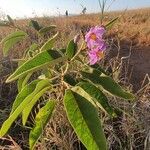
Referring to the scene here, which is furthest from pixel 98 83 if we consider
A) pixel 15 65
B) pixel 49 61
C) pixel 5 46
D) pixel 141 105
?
pixel 15 65

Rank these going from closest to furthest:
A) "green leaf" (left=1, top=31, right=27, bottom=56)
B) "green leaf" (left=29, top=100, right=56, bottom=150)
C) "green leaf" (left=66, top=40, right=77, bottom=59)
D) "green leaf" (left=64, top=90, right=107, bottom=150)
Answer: "green leaf" (left=64, top=90, right=107, bottom=150), "green leaf" (left=66, top=40, right=77, bottom=59), "green leaf" (left=29, top=100, right=56, bottom=150), "green leaf" (left=1, top=31, right=27, bottom=56)

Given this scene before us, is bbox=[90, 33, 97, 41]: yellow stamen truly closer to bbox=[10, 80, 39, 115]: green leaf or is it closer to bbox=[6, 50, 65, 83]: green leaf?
bbox=[6, 50, 65, 83]: green leaf

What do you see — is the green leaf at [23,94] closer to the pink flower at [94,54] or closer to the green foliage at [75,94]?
the green foliage at [75,94]

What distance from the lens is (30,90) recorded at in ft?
4.63

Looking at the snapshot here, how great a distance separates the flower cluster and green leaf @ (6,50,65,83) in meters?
0.09

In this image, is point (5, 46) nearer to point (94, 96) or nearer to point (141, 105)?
point (94, 96)

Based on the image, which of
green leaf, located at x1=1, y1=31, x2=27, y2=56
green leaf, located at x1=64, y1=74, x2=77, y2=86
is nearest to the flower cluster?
green leaf, located at x1=64, y1=74, x2=77, y2=86

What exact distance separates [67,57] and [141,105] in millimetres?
1106

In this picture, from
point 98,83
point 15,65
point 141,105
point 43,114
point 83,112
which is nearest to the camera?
point 83,112

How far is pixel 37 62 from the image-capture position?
1.25 metres

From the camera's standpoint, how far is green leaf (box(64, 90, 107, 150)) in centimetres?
120

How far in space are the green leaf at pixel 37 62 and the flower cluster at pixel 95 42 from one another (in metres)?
0.09

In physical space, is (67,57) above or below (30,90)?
above

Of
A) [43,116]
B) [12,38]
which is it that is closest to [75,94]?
[43,116]
